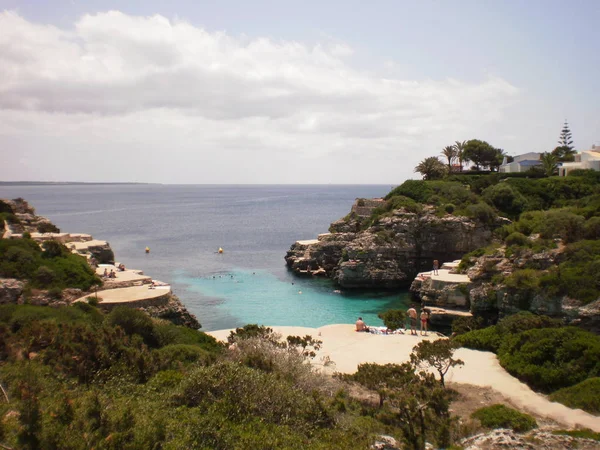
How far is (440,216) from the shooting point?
44.3 m

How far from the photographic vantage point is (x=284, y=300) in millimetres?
37781

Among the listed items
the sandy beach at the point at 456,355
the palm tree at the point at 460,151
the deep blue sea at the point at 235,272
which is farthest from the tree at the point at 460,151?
the sandy beach at the point at 456,355

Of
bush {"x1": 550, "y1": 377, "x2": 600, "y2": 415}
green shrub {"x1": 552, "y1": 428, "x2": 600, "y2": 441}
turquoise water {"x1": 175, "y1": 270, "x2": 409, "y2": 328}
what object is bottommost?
turquoise water {"x1": 175, "y1": 270, "x2": 409, "y2": 328}

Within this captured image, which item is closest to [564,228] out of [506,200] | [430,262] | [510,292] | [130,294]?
[510,292]

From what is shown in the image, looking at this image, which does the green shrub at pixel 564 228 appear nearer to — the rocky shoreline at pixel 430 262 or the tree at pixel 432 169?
the rocky shoreline at pixel 430 262

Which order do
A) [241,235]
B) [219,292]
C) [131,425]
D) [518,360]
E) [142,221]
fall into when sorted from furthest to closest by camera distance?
[142,221]
[241,235]
[219,292]
[518,360]
[131,425]

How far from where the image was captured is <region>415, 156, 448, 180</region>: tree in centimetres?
6331

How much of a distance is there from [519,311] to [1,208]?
4385cm

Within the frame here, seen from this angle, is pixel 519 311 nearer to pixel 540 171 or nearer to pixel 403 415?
pixel 403 415

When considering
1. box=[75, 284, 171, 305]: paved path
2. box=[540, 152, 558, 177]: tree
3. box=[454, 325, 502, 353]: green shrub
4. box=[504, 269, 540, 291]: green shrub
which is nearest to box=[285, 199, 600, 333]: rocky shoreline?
box=[504, 269, 540, 291]: green shrub

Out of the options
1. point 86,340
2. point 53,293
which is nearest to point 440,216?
point 53,293

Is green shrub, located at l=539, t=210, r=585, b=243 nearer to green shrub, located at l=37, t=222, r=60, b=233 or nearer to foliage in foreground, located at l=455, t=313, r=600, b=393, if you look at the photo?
foliage in foreground, located at l=455, t=313, r=600, b=393

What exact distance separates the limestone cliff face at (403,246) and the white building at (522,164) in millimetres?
29800

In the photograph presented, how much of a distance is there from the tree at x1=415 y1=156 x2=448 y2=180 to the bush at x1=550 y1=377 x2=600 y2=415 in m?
49.3
